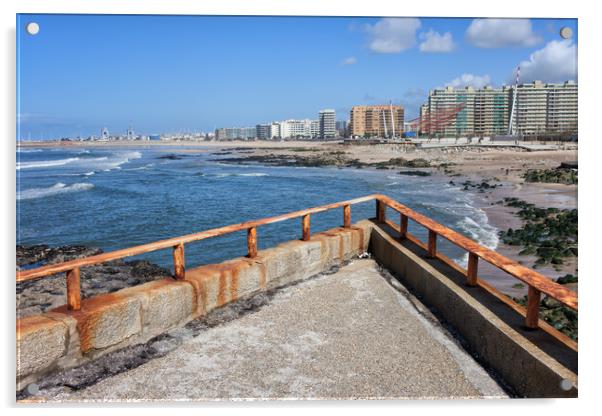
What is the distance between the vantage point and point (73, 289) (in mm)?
4039

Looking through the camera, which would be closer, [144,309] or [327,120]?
[144,309]

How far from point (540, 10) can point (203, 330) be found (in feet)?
13.5

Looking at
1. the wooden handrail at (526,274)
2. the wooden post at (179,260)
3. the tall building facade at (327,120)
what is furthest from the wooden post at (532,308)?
the tall building facade at (327,120)

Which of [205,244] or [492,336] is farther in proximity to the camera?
[205,244]

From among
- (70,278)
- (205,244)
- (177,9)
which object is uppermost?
(177,9)

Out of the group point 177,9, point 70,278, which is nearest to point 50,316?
point 70,278

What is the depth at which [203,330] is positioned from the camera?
487 centimetres

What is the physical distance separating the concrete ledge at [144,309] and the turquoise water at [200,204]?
4.49ft

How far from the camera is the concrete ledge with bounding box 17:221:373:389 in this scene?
3.76 m

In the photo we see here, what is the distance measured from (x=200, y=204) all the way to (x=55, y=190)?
32.5 feet

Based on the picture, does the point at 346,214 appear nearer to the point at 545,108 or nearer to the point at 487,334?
the point at 545,108

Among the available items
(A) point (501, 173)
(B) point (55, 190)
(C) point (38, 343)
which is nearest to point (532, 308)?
(C) point (38, 343)

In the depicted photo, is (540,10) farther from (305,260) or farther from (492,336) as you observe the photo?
(305,260)

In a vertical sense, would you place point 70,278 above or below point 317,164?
below
